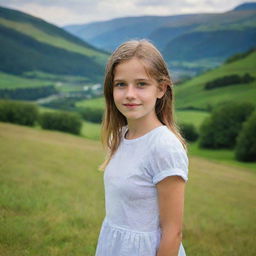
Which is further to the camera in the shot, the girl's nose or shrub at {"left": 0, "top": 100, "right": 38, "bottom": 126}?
shrub at {"left": 0, "top": 100, "right": 38, "bottom": 126}

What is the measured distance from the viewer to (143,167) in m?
2.76

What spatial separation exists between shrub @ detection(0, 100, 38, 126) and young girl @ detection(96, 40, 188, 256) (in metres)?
63.0

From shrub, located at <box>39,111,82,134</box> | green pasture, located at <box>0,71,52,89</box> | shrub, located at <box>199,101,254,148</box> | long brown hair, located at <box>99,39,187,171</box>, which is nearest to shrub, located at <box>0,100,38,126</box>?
shrub, located at <box>39,111,82,134</box>

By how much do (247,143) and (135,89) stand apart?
202ft

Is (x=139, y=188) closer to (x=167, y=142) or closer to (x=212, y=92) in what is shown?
(x=167, y=142)

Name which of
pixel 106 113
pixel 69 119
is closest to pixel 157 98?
pixel 106 113

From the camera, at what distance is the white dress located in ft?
8.68

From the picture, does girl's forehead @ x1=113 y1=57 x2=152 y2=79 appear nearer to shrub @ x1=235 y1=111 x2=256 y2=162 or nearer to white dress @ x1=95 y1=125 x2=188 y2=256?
white dress @ x1=95 y1=125 x2=188 y2=256

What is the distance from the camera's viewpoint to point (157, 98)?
323 centimetres

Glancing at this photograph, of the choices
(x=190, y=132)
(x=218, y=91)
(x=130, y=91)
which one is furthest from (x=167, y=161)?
(x=218, y=91)

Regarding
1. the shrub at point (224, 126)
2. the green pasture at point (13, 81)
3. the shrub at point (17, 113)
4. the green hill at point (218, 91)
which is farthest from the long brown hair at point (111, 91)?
the green pasture at point (13, 81)

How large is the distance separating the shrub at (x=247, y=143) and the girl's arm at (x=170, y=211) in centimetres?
6058

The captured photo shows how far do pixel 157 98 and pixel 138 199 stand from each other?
0.95m

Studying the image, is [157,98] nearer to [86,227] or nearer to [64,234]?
[64,234]
